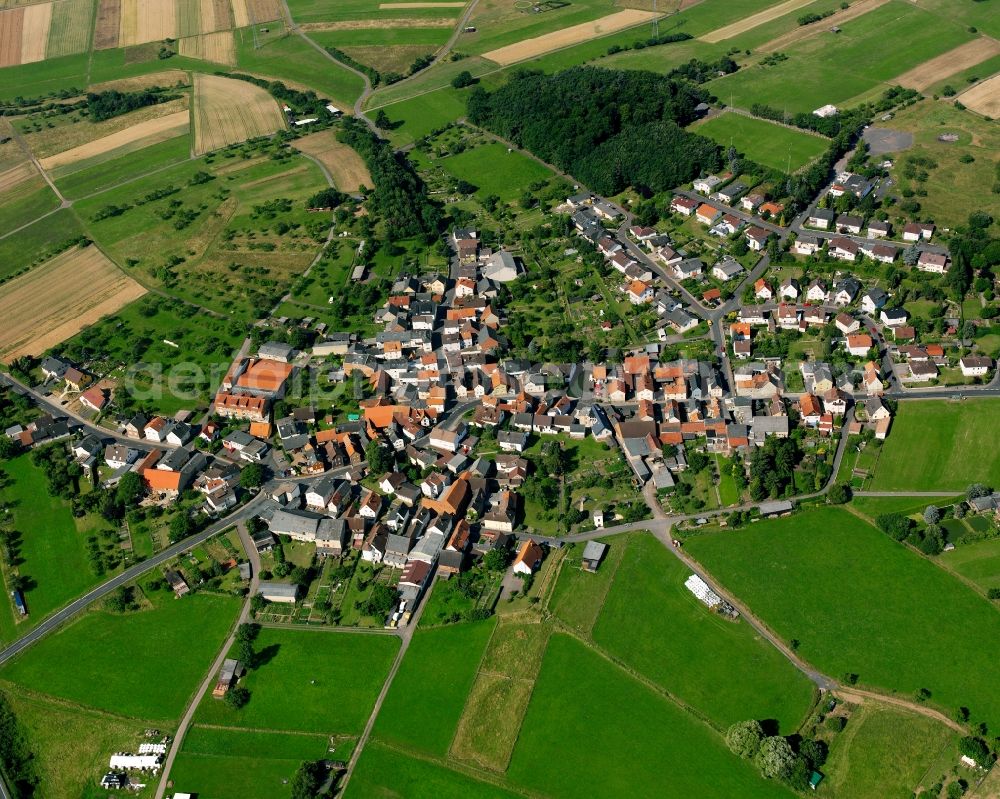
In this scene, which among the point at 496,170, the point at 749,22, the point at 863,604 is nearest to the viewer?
the point at 863,604

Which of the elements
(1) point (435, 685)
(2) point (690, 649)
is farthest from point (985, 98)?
(1) point (435, 685)

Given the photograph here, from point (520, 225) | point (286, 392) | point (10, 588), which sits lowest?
point (10, 588)

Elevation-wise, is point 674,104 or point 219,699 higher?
point 674,104

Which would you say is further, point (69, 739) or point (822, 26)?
point (822, 26)

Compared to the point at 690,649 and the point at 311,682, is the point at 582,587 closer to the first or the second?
the point at 690,649

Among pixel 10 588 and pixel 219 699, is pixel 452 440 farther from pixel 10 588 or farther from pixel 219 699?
pixel 10 588

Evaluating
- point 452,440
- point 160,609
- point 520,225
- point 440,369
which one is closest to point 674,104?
point 520,225

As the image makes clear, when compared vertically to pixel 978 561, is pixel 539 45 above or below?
above

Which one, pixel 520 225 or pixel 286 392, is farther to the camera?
pixel 520 225
